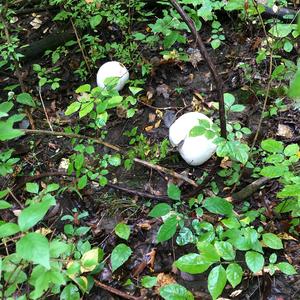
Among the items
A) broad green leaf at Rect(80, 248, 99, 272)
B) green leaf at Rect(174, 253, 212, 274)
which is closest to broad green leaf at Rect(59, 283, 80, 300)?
broad green leaf at Rect(80, 248, 99, 272)

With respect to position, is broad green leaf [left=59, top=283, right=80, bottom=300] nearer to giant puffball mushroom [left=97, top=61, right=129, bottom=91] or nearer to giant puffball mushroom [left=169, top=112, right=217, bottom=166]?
giant puffball mushroom [left=169, top=112, right=217, bottom=166]

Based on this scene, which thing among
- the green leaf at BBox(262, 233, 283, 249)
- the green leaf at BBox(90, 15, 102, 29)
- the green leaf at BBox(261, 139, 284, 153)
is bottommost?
the green leaf at BBox(262, 233, 283, 249)

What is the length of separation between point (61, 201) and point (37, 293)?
5.19ft

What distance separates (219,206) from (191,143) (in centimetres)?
63

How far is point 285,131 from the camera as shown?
10.2ft

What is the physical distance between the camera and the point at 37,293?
1.51m

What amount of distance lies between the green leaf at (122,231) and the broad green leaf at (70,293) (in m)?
0.46

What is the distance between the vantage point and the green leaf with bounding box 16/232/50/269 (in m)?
1.30

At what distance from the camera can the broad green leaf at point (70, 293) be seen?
225 centimetres

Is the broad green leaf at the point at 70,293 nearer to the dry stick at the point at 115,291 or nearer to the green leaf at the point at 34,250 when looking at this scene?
the dry stick at the point at 115,291

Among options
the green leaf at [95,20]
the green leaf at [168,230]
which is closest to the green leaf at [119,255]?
the green leaf at [168,230]

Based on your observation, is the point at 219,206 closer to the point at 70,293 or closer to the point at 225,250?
the point at 225,250

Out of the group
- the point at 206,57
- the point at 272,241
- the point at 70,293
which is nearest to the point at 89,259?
the point at 70,293

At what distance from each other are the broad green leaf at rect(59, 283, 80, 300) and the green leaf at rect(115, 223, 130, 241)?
0.46 metres
